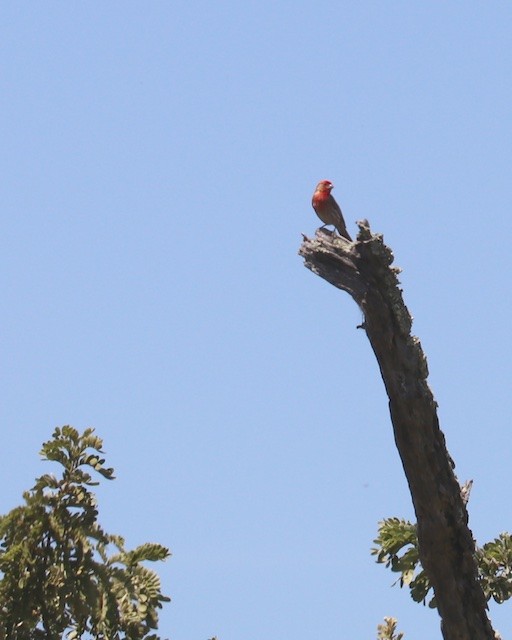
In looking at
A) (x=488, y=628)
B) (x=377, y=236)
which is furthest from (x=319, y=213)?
(x=488, y=628)

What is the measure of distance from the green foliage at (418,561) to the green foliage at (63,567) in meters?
1.40

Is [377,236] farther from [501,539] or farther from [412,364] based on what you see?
[501,539]

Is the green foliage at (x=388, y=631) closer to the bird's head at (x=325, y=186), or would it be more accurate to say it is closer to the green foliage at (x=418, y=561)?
the green foliage at (x=418, y=561)

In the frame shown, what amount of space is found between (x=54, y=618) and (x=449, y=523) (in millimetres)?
2115

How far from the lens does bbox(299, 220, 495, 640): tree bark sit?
5926 millimetres

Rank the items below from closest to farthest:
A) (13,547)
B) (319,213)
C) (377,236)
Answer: (13,547), (377,236), (319,213)

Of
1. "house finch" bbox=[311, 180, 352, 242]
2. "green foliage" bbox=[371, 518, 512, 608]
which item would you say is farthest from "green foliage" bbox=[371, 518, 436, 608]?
"house finch" bbox=[311, 180, 352, 242]

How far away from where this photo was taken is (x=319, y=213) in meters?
13.1

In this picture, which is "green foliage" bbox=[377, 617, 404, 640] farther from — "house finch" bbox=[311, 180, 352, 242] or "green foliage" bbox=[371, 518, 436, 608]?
"house finch" bbox=[311, 180, 352, 242]

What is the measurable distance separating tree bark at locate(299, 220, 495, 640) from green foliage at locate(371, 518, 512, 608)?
24 cm

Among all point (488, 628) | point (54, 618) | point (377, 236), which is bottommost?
point (488, 628)

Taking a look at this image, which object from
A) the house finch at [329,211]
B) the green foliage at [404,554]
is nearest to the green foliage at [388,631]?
the green foliage at [404,554]

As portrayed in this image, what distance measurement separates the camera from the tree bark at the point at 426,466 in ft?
19.4

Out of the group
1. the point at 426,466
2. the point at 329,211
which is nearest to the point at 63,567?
the point at 426,466
